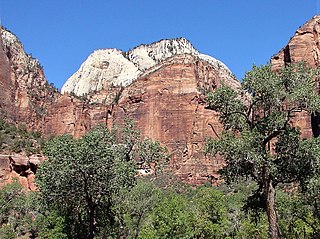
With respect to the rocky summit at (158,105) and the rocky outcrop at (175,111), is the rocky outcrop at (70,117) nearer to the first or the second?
the rocky summit at (158,105)

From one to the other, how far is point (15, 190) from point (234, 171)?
154 ft

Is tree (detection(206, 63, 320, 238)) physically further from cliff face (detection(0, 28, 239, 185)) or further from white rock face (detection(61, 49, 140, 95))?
white rock face (detection(61, 49, 140, 95))

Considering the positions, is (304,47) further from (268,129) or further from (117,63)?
(268,129)

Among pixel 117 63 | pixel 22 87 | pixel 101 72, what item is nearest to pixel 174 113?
pixel 22 87

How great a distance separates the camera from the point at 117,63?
162500 mm

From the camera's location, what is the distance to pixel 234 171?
20031 millimetres

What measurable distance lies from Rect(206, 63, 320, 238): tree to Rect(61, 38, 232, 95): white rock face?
137276 millimetres

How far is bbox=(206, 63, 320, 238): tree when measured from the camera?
18.5m

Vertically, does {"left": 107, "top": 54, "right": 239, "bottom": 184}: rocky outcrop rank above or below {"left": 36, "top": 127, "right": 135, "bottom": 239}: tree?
above

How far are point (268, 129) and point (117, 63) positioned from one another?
479 feet

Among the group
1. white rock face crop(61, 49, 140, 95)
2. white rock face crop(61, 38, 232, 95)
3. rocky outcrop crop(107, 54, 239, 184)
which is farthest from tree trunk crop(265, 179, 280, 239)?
white rock face crop(61, 38, 232, 95)

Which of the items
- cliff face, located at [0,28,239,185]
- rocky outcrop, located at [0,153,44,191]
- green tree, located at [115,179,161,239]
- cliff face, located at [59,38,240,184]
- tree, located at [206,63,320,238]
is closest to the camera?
tree, located at [206,63,320,238]

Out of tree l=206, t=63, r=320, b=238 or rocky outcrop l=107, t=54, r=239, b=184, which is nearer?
tree l=206, t=63, r=320, b=238

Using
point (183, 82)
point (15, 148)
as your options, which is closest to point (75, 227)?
point (15, 148)
